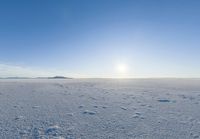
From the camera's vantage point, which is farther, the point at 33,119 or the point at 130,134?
the point at 33,119

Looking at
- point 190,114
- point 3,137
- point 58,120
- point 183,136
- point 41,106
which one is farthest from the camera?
point 41,106

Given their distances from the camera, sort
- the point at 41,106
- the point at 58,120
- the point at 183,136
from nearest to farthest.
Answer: the point at 183,136
the point at 58,120
the point at 41,106

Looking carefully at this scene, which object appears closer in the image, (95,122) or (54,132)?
(54,132)

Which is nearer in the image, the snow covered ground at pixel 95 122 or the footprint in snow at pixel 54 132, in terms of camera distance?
the footprint in snow at pixel 54 132

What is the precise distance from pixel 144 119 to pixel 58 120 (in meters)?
4.28

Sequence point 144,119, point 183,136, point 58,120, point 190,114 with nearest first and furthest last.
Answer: point 183,136 < point 58,120 < point 144,119 < point 190,114

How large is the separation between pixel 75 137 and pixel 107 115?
361 centimetres

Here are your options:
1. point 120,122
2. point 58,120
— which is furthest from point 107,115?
point 58,120

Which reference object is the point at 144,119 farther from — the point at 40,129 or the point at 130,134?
the point at 40,129

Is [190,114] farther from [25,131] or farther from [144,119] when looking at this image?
[25,131]

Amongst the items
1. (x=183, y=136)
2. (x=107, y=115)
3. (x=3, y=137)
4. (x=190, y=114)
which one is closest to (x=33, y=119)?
(x=3, y=137)

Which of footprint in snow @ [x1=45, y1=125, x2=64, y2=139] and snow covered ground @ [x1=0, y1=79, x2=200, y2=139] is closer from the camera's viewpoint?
footprint in snow @ [x1=45, y1=125, x2=64, y2=139]

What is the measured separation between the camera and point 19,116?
10422mm

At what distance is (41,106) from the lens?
13031 millimetres
